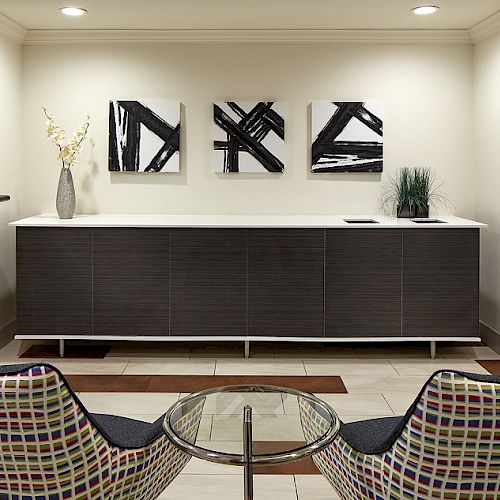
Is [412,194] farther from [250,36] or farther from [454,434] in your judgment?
[454,434]

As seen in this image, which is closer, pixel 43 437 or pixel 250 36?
pixel 43 437

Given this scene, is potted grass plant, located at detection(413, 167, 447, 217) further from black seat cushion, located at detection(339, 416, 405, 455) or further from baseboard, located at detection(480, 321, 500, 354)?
black seat cushion, located at detection(339, 416, 405, 455)

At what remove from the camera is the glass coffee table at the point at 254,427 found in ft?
6.87

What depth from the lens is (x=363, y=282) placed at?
16.3ft

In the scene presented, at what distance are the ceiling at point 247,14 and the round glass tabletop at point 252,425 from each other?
9.24 ft

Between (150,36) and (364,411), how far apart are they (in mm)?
3127

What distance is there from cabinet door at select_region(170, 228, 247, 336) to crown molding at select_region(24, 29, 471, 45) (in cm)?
151

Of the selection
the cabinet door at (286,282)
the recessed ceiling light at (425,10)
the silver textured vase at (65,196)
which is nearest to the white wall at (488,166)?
the recessed ceiling light at (425,10)

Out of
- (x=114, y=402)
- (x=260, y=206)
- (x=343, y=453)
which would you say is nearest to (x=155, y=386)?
(x=114, y=402)

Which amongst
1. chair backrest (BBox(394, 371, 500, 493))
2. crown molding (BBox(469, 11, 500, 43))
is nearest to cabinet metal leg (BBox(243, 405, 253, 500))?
chair backrest (BBox(394, 371, 500, 493))

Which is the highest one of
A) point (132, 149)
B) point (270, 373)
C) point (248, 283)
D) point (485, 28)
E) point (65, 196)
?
point (485, 28)

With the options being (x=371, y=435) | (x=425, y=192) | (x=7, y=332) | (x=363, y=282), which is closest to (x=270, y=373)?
(x=363, y=282)

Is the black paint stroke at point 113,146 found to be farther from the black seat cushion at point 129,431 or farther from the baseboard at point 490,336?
the black seat cushion at point 129,431

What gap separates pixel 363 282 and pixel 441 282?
51 cm
